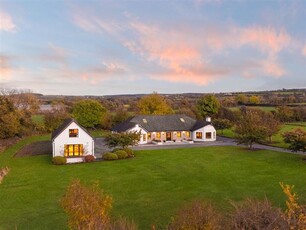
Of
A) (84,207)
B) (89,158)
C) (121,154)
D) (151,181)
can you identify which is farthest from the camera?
(121,154)

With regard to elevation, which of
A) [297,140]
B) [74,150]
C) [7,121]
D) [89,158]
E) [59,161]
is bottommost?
[59,161]

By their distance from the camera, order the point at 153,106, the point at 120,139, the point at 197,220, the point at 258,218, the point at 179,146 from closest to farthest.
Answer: the point at 258,218 → the point at 197,220 → the point at 120,139 → the point at 179,146 → the point at 153,106

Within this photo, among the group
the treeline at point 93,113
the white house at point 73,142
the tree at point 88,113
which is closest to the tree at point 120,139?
the white house at point 73,142

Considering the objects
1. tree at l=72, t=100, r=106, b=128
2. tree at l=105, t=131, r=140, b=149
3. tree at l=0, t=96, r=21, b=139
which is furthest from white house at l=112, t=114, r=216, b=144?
tree at l=0, t=96, r=21, b=139

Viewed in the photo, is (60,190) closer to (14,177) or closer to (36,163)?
(14,177)

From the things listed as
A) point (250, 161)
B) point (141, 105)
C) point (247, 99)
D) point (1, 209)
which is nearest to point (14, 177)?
point (1, 209)

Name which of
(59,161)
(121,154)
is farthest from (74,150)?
(121,154)

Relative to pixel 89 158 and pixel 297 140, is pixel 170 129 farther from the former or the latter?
pixel 297 140

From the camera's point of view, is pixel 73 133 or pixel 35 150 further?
pixel 35 150
